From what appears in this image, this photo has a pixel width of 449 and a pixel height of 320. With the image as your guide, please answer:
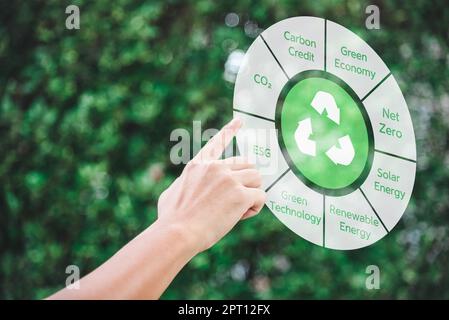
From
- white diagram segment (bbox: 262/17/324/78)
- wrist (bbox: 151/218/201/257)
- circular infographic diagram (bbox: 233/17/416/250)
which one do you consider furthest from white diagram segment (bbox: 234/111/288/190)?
wrist (bbox: 151/218/201/257)

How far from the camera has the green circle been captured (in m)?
2.30

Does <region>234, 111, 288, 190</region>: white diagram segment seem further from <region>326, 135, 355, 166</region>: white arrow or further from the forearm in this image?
the forearm

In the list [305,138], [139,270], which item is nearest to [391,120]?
[305,138]

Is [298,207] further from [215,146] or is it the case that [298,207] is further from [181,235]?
[181,235]

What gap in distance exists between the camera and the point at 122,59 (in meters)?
2.21

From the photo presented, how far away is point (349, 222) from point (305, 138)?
1.07 ft

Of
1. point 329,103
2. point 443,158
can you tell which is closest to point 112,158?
point 329,103

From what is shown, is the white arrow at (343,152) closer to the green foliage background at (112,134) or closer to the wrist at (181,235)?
the green foliage background at (112,134)

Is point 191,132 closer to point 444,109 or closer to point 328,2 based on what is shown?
point 328,2

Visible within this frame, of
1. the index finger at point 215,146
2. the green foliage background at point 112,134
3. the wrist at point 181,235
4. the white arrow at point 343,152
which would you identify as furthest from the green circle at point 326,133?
the wrist at point 181,235

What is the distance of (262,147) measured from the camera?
7.27 ft

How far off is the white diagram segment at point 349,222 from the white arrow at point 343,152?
0.38ft

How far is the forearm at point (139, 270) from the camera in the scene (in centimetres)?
121

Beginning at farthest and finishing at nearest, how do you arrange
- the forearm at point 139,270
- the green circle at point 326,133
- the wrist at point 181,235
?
1. the green circle at point 326,133
2. the wrist at point 181,235
3. the forearm at point 139,270
